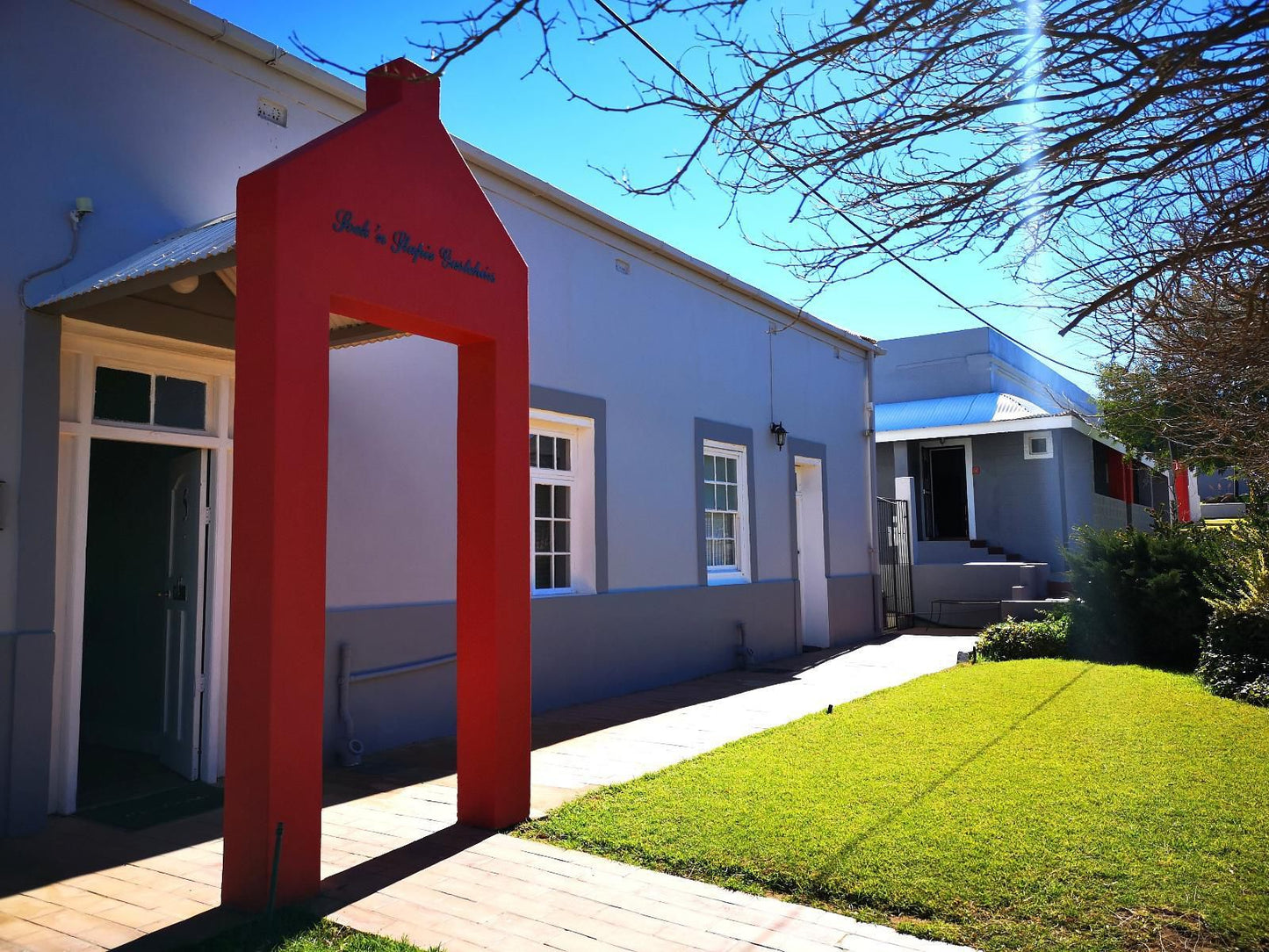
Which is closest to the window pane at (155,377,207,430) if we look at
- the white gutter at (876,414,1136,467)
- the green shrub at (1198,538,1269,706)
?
the green shrub at (1198,538,1269,706)

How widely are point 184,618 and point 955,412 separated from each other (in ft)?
52.9

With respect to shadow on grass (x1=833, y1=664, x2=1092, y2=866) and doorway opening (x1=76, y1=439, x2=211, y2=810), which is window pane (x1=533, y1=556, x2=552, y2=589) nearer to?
doorway opening (x1=76, y1=439, x2=211, y2=810)

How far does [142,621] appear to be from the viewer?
7535 mm

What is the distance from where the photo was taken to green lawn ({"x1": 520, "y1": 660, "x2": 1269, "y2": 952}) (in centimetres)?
380

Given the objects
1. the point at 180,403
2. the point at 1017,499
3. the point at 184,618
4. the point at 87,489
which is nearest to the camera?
the point at 87,489

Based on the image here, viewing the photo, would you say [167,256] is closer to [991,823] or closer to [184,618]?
[184,618]

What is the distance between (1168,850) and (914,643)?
987 cm

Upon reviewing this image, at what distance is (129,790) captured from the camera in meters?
6.06

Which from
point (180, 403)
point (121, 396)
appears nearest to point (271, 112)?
point (180, 403)

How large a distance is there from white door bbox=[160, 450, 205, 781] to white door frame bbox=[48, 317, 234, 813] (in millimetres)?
63

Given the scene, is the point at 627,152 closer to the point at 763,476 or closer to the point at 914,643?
the point at 763,476

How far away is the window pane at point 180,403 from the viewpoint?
620 centimetres

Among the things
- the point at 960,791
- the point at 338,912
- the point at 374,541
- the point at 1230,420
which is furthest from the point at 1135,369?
the point at 338,912

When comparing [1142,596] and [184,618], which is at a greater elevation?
[184,618]
